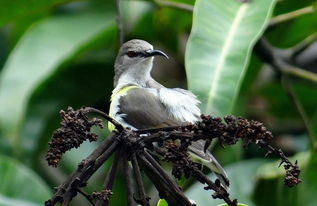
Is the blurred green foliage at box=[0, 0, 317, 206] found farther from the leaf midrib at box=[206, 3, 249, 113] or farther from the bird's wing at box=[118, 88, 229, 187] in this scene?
the bird's wing at box=[118, 88, 229, 187]

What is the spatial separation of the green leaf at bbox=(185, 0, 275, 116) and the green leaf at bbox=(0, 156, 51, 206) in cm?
99

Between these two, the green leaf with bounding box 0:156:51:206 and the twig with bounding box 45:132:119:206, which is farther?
the green leaf with bounding box 0:156:51:206

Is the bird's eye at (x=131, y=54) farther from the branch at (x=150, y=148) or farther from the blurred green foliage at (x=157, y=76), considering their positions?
the branch at (x=150, y=148)

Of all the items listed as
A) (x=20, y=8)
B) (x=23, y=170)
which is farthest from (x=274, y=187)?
(x=20, y=8)

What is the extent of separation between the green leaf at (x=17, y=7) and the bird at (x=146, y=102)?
0.45 m

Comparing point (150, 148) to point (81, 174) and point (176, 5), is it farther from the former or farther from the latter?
point (176, 5)

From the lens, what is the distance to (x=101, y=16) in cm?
433

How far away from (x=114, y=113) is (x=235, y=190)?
836 millimetres

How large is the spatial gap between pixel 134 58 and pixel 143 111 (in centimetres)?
49

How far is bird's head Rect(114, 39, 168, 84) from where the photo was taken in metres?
3.29

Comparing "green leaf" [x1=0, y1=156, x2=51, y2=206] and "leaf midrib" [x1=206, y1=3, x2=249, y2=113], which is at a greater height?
"leaf midrib" [x1=206, y1=3, x2=249, y2=113]

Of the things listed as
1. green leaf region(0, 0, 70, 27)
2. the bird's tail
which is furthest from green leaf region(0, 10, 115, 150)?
the bird's tail

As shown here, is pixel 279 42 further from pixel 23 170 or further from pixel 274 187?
pixel 23 170

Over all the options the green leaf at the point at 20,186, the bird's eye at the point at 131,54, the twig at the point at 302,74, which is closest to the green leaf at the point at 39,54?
the green leaf at the point at 20,186
